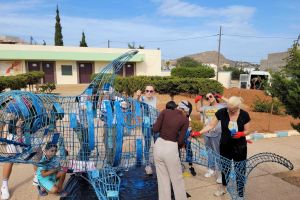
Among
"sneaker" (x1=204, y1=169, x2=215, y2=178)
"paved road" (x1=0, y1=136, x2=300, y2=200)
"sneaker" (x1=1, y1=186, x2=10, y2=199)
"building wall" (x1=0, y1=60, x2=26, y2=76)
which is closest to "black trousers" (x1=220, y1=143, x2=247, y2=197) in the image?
"paved road" (x1=0, y1=136, x2=300, y2=200)

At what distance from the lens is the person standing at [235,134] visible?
3656mm

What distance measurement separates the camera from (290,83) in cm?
395

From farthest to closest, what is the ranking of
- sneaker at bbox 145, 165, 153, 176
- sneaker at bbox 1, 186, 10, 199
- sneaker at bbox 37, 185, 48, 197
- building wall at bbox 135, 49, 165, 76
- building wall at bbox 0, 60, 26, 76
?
building wall at bbox 135, 49, 165, 76 → building wall at bbox 0, 60, 26, 76 → sneaker at bbox 145, 165, 153, 176 → sneaker at bbox 37, 185, 48, 197 → sneaker at bbox 1, 186, 10, 199

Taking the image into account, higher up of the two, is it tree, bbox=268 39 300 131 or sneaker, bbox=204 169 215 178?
tree, bbox=268 39 300 131

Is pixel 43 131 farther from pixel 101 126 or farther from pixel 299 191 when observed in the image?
pixel 299 191

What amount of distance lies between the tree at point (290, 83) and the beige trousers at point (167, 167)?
1.91 m

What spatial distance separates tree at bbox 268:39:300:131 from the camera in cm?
387

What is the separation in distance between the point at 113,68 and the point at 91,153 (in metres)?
1.09

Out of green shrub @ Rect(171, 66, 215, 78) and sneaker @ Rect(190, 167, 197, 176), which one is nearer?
sneaker @ Rect(190, 167, 197, 176)

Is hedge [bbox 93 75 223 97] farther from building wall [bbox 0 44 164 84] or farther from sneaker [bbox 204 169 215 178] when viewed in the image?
building wall [bbox 0 44 164 84]

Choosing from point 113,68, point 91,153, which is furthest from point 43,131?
point 113,68

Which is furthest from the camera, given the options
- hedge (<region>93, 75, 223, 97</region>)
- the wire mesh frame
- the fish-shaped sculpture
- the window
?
the window

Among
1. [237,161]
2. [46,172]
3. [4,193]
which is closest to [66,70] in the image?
[4,193]

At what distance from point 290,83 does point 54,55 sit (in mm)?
22906
